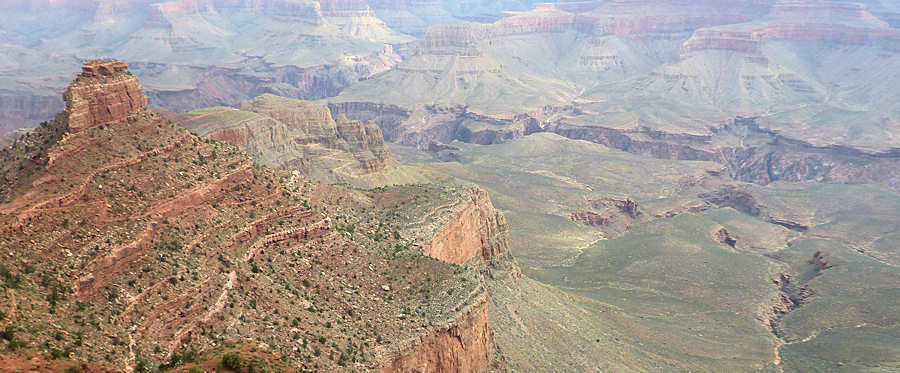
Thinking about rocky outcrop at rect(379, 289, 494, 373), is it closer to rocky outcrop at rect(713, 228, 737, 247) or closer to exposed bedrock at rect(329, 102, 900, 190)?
rocky outcrop at rect(713, 228, 737, 247)

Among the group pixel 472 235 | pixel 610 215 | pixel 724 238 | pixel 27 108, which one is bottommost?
pixel 610 215

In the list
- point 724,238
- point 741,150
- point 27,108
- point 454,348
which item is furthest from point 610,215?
point 27,108

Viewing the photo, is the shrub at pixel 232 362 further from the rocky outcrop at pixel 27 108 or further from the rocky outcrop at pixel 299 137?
the rocky outcrop at pixel 27 108

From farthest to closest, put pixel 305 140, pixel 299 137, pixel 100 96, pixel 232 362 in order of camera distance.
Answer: pixel 305 140 < pixel 299 137 < pixel 100 96 < pixel 232 362

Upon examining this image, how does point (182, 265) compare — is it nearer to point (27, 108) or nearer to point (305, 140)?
point (305, 140)

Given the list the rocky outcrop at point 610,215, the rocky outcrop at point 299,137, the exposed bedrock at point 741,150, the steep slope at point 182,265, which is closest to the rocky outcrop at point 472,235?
Answer: the steep slope at point 182,265

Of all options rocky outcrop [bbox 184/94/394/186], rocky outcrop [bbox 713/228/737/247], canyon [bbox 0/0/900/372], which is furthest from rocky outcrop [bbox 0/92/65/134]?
rocky outcrop [bbox 713/228/737/247]
